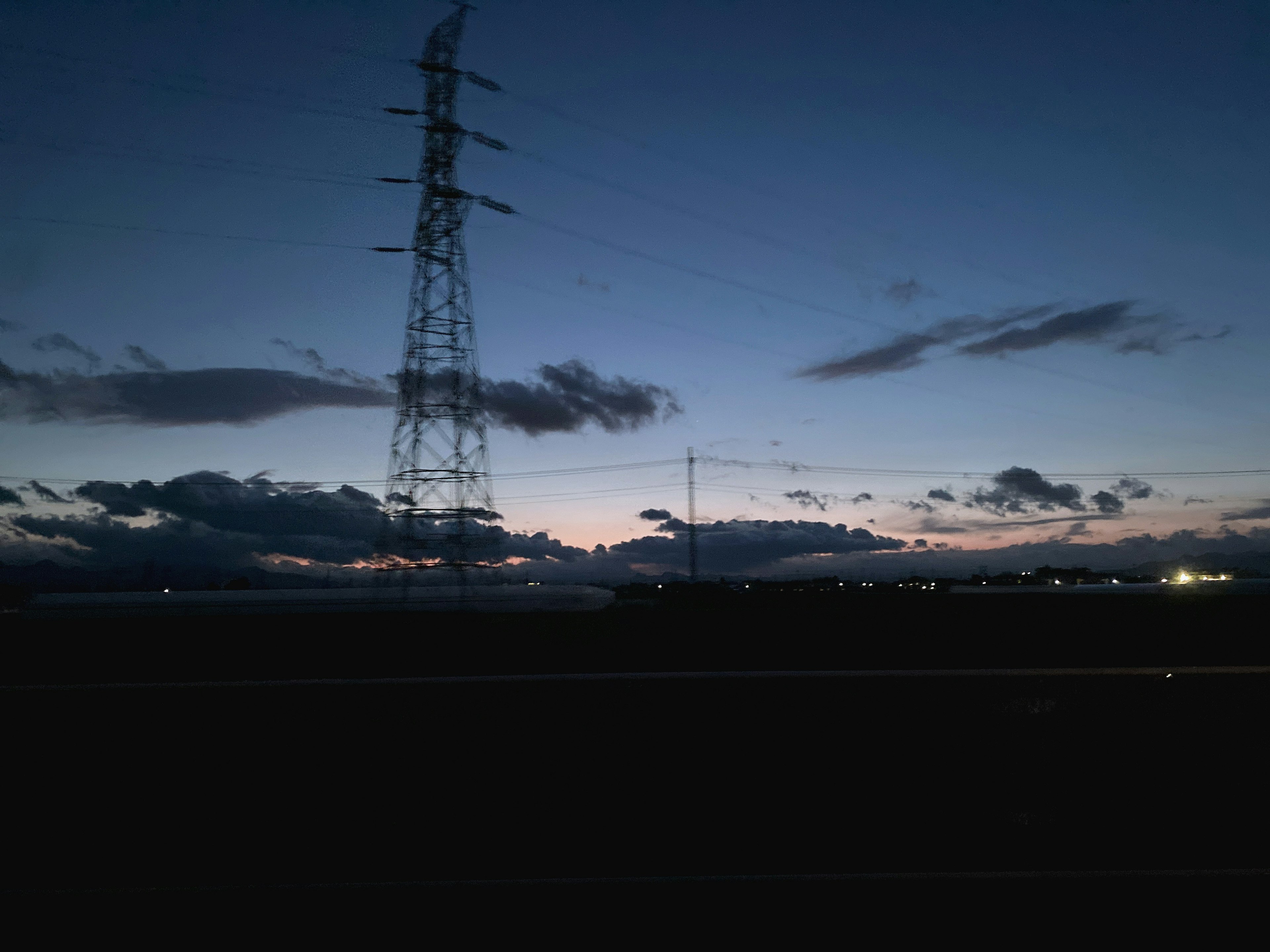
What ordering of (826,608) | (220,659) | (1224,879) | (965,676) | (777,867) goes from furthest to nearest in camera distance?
(826,608)
(220,659)
(965,676)
(777,867)
(1224,879)

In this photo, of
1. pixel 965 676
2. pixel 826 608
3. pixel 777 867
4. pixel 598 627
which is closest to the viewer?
pixel 777 867

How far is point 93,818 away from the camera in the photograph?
398cm

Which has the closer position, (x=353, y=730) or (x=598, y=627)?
(x=353, y=730)

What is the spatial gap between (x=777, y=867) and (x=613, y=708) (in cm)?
109

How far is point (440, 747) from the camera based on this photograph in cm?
405

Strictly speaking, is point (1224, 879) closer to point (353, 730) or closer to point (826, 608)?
point (353, 730)

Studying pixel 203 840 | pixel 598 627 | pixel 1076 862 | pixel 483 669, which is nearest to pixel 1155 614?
pixel 598 627

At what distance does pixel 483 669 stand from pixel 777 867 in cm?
967

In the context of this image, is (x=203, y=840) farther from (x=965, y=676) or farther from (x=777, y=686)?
(x=965, y=676)

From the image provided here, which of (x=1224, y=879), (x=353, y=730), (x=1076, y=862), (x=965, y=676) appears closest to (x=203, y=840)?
(x=353, y=730)

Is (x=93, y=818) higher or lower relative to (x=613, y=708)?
lower

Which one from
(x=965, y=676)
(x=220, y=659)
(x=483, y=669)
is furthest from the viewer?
(x=220, y=659)

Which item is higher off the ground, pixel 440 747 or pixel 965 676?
pixel 965 676

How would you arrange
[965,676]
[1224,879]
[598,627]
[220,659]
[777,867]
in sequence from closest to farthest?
[1224,879] → [777,867] → [965,676] → [220,659] → [598,627]
